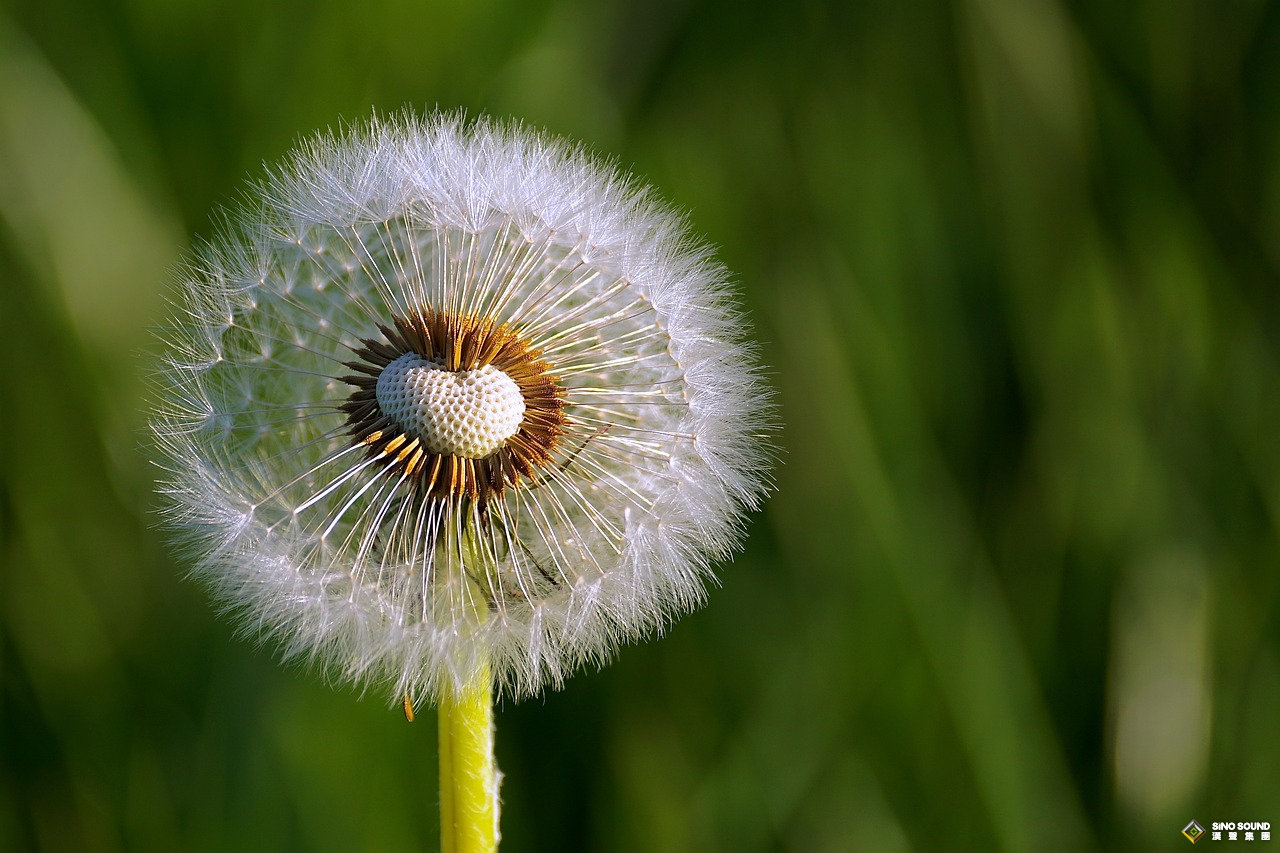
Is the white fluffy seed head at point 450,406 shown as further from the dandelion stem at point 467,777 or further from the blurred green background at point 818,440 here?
the blurred green background at point 818,440

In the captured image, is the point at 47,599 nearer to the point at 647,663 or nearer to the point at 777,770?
the point at 647,663

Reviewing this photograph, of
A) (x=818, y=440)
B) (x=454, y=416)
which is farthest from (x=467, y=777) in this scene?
(x=818, y=440)

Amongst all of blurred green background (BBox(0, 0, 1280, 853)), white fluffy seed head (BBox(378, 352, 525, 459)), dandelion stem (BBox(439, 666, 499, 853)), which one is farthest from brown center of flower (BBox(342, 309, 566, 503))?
blurred green background (BBox(0, 0, 1280, 853))

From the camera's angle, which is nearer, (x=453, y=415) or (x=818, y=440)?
(x=453, y=415)

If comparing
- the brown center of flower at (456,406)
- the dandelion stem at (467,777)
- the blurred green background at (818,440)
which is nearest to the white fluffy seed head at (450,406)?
the brown center of flower at (456,406)

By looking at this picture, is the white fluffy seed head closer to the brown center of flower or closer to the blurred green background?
the brown center of flower

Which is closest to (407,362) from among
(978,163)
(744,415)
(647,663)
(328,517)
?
(328,517)

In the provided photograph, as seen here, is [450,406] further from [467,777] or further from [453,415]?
[467,777]
